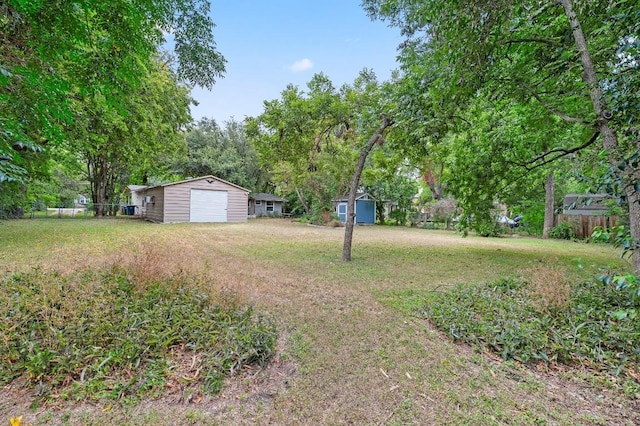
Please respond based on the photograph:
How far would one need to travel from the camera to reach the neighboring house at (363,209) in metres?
21.3

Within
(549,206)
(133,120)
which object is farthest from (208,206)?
(549,206)

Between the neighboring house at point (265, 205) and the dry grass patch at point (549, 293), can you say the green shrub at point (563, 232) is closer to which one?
the dry grass patch at point (549, 293)

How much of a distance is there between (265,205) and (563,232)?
22.4 meters

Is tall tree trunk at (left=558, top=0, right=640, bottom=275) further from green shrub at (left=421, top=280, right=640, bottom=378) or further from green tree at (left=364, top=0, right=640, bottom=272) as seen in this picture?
green shrub at (left=421, top=280, right=640, bottom=378)

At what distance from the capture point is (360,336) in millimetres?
2861

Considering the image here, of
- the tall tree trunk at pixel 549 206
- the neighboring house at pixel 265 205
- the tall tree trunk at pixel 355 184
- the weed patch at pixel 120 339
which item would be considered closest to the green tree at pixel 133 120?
the weed patch at pixel 120 339

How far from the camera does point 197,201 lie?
56.1 feet

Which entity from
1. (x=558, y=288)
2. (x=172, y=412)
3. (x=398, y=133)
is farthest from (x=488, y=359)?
(x=398, y=133)

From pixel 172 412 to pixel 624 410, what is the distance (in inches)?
117

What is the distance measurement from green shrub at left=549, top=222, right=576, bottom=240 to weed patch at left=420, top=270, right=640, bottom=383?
37.0 feet

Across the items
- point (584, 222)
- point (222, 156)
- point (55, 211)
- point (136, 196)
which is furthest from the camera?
point (136, 196)

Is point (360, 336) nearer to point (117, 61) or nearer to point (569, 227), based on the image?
point (117, 61)

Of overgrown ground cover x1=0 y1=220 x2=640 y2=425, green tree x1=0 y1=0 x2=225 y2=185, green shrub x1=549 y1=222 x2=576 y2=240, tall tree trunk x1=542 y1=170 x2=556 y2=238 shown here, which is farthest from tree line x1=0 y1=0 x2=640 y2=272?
green shrub x1=549 y1=222 x2=576 y2=240

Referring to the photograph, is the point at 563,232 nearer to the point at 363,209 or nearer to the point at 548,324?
the point at 363,209
